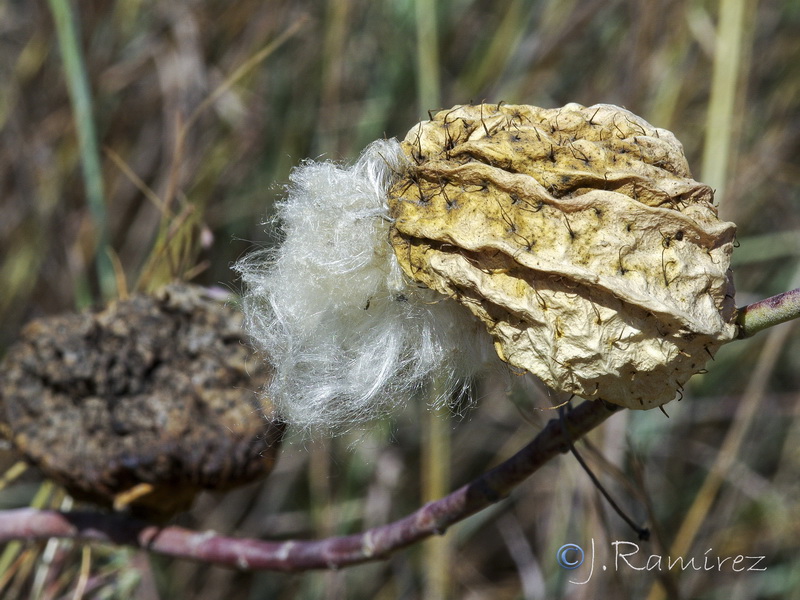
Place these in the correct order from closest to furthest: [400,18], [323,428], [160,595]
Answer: [323,428]
[400,18]
[160,595]

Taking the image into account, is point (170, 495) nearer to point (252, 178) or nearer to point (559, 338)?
point (559, 338)

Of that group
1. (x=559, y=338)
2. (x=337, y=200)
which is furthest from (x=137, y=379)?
(x=559, y=338)

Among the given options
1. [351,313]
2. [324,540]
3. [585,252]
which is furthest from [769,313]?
[324,540]

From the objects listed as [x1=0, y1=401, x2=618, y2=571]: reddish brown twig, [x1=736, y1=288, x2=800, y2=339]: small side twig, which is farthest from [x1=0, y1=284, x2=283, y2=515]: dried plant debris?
[x1=736, y1=288, x2=800, y2=339]: small side twig
